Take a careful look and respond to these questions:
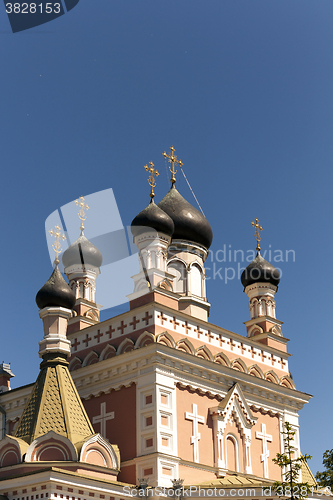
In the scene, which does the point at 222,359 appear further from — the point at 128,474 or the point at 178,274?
the point at 128,474

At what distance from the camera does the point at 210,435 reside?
12.7m

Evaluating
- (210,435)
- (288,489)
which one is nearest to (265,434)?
(210,435)

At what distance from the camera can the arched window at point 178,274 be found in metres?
15.0

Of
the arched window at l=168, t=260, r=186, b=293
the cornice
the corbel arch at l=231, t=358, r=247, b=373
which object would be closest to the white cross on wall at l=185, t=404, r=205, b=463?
the cornice

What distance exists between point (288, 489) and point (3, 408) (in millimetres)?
6322

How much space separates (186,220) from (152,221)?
1.58 meters

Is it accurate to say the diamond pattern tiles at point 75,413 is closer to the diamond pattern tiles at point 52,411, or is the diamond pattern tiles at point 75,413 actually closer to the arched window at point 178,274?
the diamond pattern tiles at point 52,411

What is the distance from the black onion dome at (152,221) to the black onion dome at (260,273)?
279 centimetres

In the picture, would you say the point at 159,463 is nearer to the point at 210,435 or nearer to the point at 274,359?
the point at 210,435

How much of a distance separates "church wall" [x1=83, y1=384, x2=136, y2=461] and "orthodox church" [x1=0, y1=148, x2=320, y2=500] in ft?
0.08

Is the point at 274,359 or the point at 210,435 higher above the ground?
the point at 274,359

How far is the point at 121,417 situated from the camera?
12359 mm

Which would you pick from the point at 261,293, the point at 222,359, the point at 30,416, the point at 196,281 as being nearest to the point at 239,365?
the point at 222,359

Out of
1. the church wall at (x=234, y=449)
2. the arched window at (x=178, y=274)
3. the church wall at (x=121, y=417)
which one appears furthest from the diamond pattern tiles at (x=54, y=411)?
the arched window at (x=178, y=274)
